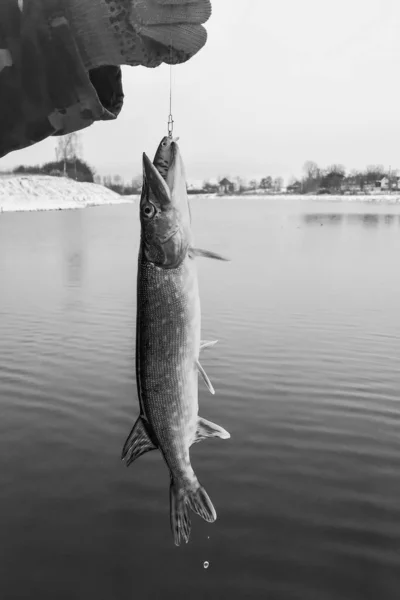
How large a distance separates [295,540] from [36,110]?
4684 mm

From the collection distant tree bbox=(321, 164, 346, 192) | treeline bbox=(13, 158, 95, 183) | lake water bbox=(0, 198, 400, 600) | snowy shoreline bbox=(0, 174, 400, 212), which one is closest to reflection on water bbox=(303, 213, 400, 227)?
lake water bbox=(0, 198, 400, 600)

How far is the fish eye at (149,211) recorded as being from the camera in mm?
3143

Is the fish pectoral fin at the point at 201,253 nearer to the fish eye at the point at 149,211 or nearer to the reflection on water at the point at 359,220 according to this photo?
the fish eye at the point at 149,211

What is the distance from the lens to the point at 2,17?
9.66 feet

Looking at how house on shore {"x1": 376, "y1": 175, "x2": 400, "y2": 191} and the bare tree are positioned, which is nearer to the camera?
the bare tree

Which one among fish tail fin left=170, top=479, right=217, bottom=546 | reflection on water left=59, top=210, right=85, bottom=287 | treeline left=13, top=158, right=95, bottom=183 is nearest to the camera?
fish tail fin left=170, top=479, right=217, bottom=546

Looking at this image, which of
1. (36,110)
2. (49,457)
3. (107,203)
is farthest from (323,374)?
(107,203)

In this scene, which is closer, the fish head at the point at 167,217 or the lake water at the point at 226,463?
the fish head at the point at 167,217

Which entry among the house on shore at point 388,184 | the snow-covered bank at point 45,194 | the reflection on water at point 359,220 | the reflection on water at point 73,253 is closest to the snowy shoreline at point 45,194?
the snow-covered bank at point 45,194

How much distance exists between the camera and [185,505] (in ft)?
11.8

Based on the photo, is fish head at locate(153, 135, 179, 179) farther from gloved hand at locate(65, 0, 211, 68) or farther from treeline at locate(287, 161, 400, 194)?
treeline at locate(287, 161, 400, 194)

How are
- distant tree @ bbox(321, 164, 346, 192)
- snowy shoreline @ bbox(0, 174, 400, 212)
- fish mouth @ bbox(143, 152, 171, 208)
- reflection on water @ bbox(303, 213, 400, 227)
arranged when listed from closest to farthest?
fish mouth @ bbox(143, 152, 171, 208) < reflection on water @ bbox(303, 213, 400, 227) < snowy shoreline @ bbox(0, 174, 400, 212) < distant tree @ bbox(321, 164, 346, 192)

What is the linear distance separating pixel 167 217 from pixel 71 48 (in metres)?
1.15

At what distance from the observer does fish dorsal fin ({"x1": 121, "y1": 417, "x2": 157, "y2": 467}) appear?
3.46 metres
